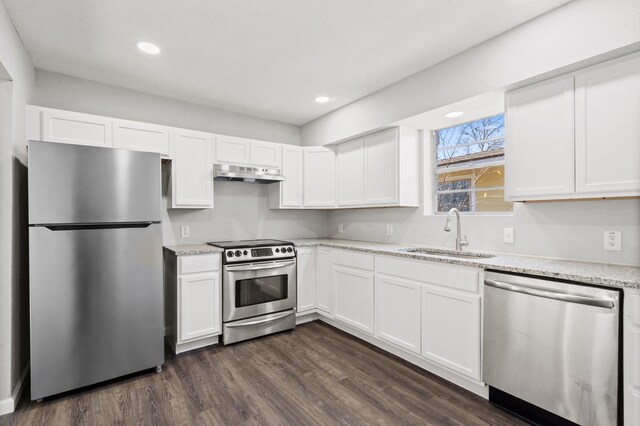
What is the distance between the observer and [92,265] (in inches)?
89.2

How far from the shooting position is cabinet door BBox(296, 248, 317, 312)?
3.59 m

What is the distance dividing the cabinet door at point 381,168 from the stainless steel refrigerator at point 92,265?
2117 millimetres

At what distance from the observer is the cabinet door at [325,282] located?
3504mm

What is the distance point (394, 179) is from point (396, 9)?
1567 mm

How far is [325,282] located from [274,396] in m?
1.52

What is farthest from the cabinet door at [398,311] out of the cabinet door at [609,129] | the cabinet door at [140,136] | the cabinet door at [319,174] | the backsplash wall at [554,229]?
the cabinet door at [140,136]

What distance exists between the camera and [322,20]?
2.11 meters

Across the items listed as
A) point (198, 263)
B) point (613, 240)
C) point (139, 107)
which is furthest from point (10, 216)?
point (613, 240)

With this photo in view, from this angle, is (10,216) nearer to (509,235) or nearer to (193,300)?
(193,300)

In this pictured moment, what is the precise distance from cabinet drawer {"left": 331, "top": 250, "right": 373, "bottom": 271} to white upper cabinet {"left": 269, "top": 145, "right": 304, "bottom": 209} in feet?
3.03

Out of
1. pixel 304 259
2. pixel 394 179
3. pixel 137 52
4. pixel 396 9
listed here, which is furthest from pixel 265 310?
pixel 396 9

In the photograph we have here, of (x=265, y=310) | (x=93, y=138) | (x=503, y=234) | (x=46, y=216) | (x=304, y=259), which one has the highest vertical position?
(x=93, y=138)

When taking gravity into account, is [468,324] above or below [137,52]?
below

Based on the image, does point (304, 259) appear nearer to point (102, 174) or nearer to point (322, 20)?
point (102, 174)
